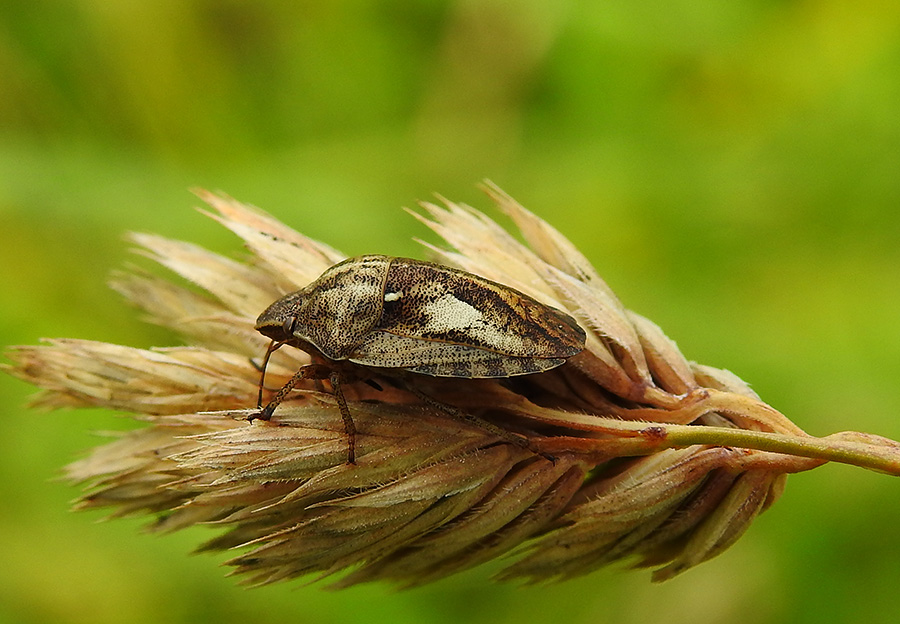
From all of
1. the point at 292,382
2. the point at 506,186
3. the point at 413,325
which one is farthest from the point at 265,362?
the point at 506,186

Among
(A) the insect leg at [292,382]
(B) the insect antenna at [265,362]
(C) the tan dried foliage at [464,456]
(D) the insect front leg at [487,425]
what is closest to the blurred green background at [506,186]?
(C) the tan dried foliage at [464,456]

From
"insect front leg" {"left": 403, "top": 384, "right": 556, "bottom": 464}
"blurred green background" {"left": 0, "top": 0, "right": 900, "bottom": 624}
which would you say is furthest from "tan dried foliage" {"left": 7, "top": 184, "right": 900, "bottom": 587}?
"blurred green background" {"left": 0, "top": 0, "right": 900, "bottom": 624}

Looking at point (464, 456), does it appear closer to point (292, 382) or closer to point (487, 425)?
point (487, 425)

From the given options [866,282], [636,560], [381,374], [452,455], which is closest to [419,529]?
[452,455]

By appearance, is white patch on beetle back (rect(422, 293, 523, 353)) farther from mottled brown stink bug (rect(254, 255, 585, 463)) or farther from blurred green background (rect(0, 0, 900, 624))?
blurred green background (rect(0, 0, 900, 624))

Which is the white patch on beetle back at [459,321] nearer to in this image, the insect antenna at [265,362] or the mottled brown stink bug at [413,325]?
the mottled brown stink bug at [413,325]

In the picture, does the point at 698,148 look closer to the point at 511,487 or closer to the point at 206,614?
the point at 511,487
